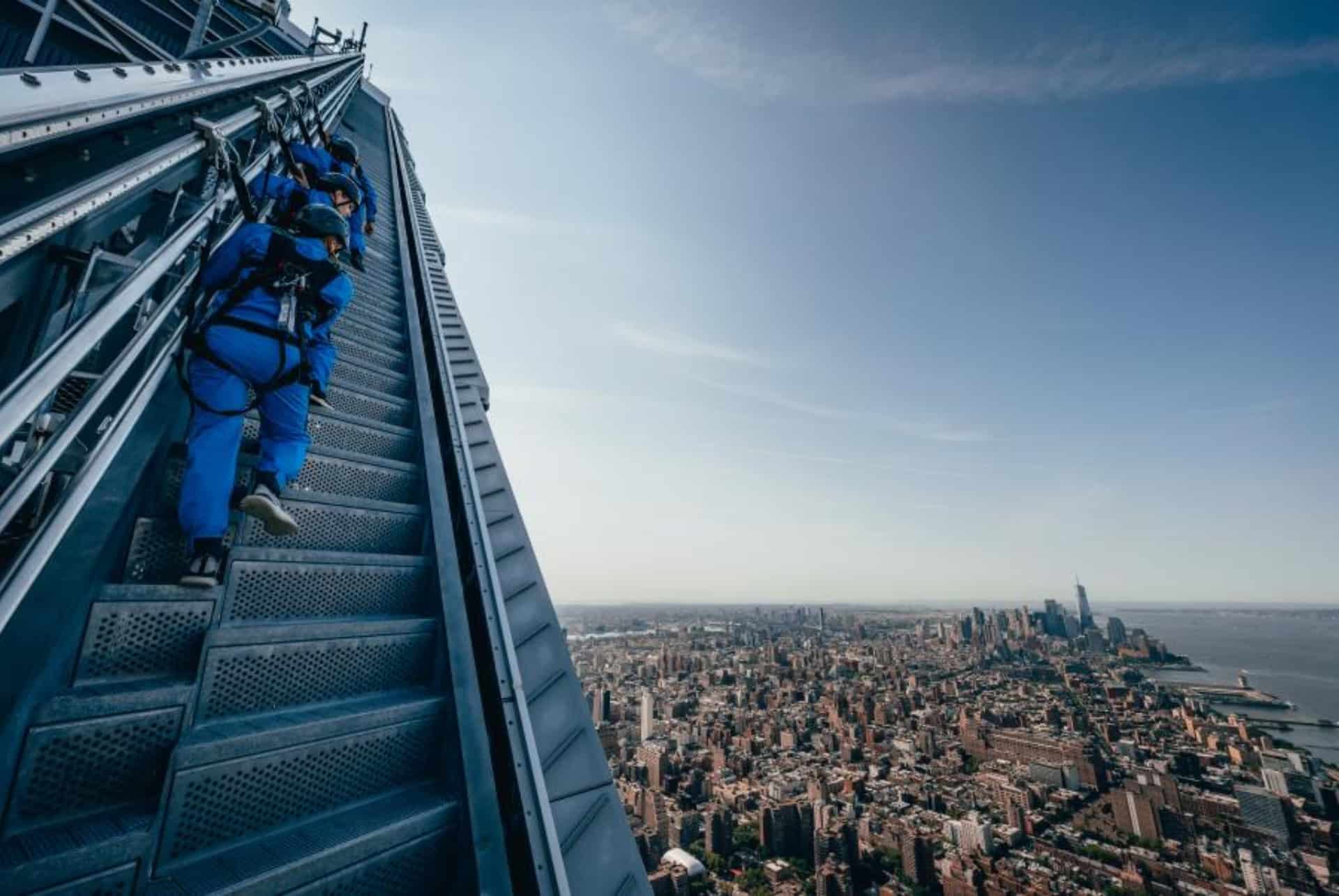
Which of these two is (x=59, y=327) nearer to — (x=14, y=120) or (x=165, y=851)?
(x=14, y=120)

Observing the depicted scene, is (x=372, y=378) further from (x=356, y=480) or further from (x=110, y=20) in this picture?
(x=110, y=20)

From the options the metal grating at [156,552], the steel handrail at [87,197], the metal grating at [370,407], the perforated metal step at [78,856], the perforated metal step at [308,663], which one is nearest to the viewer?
the steel handrail at [87,197]

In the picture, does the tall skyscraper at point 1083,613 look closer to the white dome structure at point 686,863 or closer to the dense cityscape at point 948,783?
the dense cityscape at point 948,783

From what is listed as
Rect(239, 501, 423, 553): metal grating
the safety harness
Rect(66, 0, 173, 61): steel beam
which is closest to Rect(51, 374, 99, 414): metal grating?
the safety harness

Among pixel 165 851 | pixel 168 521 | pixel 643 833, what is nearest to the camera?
pixel 165 851

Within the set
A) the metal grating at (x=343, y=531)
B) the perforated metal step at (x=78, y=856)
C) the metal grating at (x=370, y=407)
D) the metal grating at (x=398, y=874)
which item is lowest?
the metal grating at (x=398, y=874)

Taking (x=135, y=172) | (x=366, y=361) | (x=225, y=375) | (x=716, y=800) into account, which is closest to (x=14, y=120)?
(x=135, y=172)

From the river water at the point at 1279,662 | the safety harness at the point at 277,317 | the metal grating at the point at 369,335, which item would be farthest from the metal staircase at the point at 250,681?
the river water at the point at 1279,662

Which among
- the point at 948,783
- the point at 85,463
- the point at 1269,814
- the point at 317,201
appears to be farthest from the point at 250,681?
the point at 1269,814
